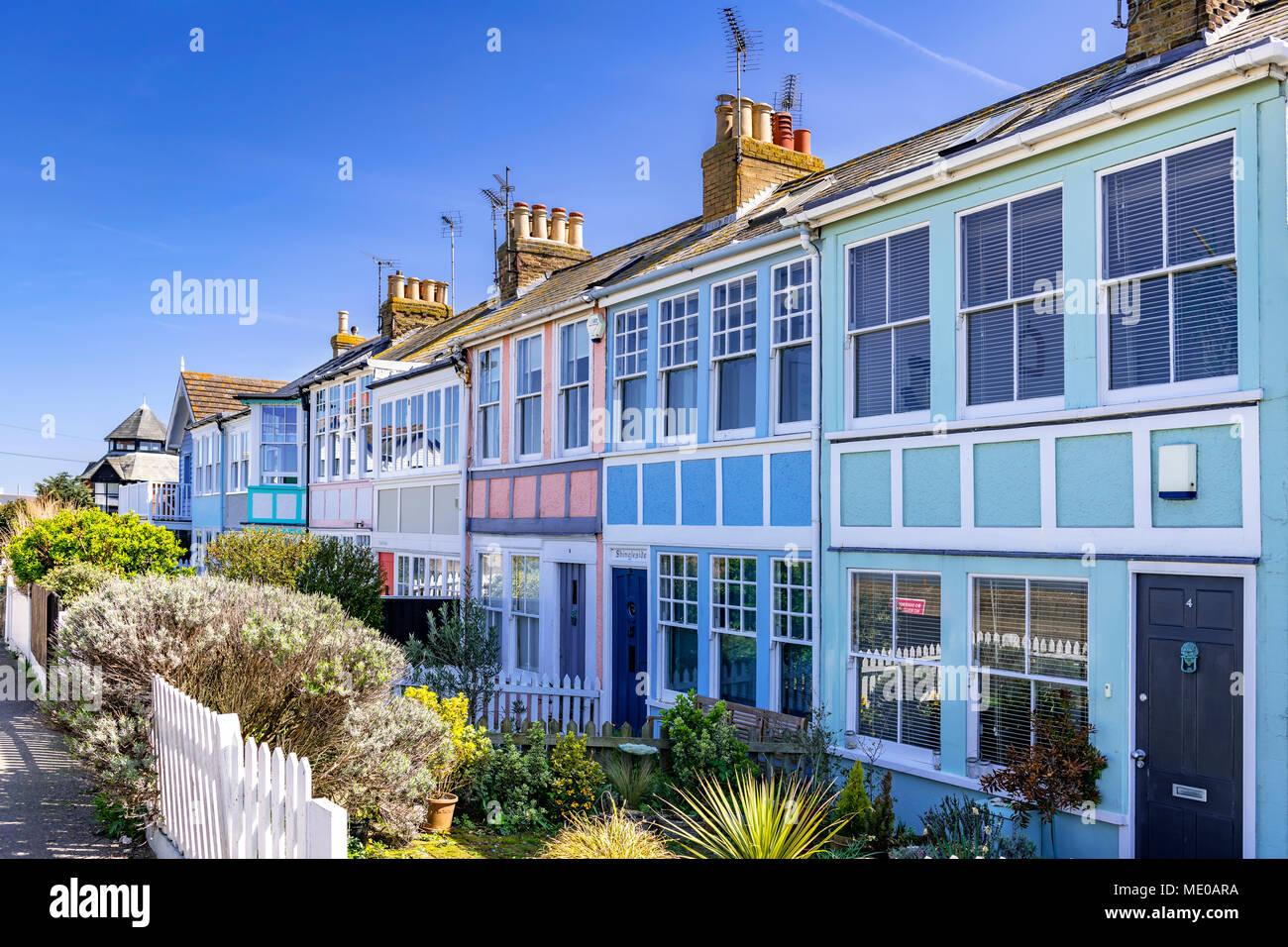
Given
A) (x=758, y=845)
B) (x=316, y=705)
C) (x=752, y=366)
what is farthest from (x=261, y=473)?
(x=758, y=845)

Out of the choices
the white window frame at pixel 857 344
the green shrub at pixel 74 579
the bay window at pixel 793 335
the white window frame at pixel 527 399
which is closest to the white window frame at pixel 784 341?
the bay window at pixel 793 335

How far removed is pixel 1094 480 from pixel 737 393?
4.57 meters

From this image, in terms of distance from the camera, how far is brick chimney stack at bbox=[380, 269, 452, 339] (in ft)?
88.3

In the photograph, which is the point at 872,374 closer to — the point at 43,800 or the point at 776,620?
the point at 776,620

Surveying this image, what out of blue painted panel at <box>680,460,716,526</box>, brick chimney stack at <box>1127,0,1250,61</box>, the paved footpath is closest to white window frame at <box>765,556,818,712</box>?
blue painted panel at <box>680,460,716,526</box>

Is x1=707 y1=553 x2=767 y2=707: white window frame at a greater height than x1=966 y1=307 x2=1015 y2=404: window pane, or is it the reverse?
x1=966 y1=307 x2=1015 y2=404: window pane

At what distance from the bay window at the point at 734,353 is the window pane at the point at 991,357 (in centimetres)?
289

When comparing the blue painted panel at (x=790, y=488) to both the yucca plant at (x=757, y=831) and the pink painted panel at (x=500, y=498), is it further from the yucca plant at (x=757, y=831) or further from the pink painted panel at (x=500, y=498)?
the pink painted panel at (x=500, y=498)

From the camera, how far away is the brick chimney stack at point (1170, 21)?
852cm

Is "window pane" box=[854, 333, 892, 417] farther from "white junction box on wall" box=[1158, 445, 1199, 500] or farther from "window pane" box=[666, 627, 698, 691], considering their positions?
"window pane" box=[666, 627, 698, 691]

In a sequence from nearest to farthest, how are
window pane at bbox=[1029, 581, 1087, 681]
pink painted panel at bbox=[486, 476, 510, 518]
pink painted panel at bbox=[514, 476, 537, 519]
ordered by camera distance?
window pane at bbox=[1029, 581, 1087, 681] → pink painted panel at bbox=[514, 476, 537, 519] → pink painted panel at bbox=[486, 476, 510, 518]

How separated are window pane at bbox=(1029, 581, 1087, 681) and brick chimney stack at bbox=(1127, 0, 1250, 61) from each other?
4.93 metres

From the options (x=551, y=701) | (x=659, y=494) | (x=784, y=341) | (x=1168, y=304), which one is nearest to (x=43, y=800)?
(x=551, y=701)

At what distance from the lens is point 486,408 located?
16938 millimetres
